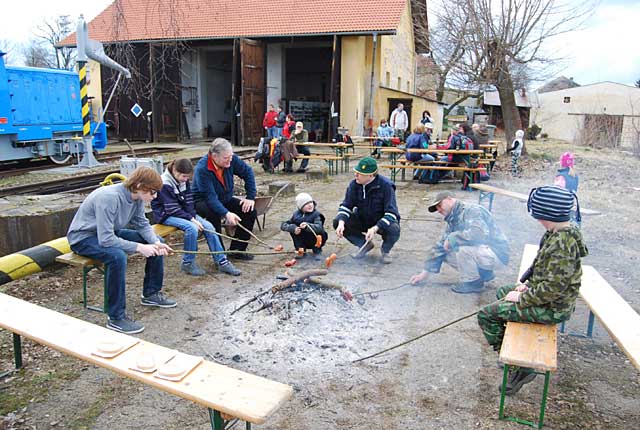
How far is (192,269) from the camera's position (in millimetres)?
5656

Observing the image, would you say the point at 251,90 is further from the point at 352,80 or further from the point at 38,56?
the point at 38,56

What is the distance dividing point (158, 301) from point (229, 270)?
1063mm

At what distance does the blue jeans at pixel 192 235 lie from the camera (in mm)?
5473

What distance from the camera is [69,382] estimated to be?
137 inches

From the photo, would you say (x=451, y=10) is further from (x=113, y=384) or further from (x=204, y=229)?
(x=113, y=384)

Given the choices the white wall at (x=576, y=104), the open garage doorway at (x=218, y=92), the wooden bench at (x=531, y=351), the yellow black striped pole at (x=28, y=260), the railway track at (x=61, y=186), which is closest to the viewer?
the wooden bench at (x=531, y=351)

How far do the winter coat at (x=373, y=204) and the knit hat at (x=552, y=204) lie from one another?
2762mm

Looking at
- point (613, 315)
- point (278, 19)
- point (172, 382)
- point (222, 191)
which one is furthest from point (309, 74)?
point (172, 382)

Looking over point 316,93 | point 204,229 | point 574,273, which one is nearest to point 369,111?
point 316,93

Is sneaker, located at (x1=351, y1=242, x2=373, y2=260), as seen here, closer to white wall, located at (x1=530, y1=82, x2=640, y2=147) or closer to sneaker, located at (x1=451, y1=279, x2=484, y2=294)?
sneaker, located at (x1=451, y1=279, x2=484, y2=294)

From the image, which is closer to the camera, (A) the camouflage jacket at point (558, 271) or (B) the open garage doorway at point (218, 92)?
(A) the camouflage jacket at point (558, 271)

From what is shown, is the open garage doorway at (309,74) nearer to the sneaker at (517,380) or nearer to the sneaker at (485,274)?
the sneaker at (485,274)

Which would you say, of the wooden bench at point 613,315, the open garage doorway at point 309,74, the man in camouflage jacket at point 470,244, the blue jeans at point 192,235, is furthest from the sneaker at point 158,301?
the open garage doorway at point 309,74

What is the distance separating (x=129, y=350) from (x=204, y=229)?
2795 millimetres
